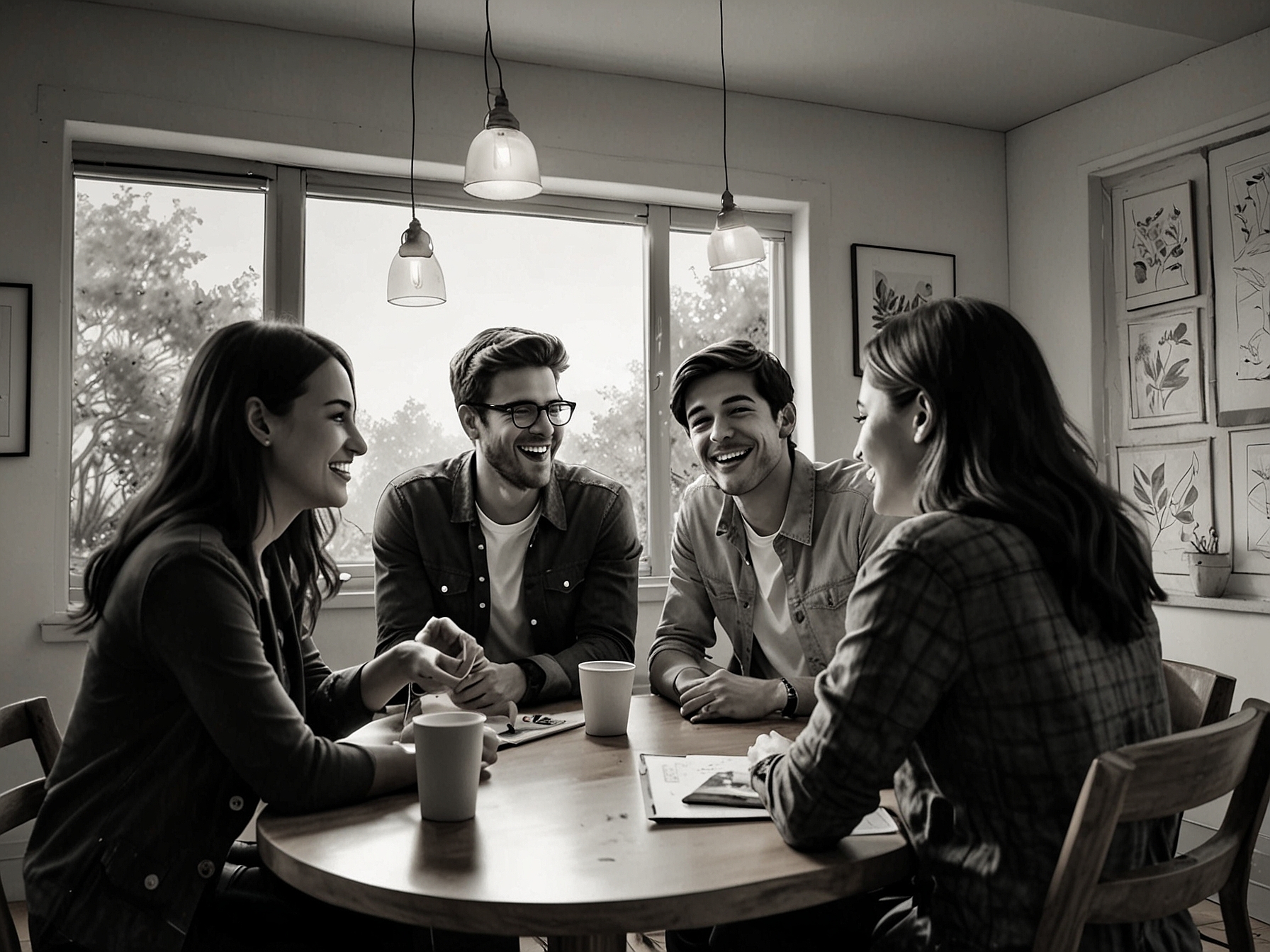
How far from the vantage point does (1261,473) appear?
10.7 feet

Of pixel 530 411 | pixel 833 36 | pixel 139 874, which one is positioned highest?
pixel 833 36

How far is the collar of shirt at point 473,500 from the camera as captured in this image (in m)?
2.21

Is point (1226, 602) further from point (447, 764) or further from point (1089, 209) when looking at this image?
point (447, 764)

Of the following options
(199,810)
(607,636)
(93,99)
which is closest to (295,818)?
(199,810)

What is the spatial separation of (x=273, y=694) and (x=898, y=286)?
11.3ft

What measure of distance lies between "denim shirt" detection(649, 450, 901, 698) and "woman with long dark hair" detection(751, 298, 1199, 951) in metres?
0.85

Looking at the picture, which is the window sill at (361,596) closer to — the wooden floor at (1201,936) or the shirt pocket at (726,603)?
the wooden floor at (1201,936)

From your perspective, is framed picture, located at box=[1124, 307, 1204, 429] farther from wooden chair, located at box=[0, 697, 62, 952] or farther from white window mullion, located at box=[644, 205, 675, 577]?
wooden chair, located at box=[0, 697, 62, 952]

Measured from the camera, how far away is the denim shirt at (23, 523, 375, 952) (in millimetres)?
1154

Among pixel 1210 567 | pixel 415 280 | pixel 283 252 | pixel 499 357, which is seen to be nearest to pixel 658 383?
pixel 415 280

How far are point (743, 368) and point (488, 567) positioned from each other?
73cm

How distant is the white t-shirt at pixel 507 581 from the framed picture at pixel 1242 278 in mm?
2548

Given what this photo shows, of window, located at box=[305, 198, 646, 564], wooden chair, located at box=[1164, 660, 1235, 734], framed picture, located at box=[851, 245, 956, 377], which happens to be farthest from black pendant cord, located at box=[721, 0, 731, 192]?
wooden chair, located at box=[1164, 660, 1235, 734]

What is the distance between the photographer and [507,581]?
88.7 inches
